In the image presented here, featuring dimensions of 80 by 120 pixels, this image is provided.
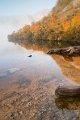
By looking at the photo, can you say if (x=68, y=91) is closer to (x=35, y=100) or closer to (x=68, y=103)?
(x=68, y=103)

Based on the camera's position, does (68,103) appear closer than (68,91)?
Yes

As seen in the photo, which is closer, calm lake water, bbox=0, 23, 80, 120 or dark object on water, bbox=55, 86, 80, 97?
calm lake water, bbox=0, 23, 80, 120

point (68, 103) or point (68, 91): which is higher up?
point (68, 91)

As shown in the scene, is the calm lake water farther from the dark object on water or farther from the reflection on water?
the dark object on water

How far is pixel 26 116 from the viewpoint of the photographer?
54.7ft

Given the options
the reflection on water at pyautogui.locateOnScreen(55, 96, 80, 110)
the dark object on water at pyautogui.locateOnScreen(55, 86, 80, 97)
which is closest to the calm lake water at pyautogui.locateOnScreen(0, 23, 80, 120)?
the reflection on water at pyautogui.locateOnScreen(55, 96, 80, 110)

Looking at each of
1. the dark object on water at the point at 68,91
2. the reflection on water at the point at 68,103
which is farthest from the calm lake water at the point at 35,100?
the dark object on water at the point at 68,91

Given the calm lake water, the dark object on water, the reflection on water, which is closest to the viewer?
the calm lake water

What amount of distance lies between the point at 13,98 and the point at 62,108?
5.49m

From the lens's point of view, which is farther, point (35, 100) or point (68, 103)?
point (35, 100)

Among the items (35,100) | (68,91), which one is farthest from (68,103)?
(35,100)

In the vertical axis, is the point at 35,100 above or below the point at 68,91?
below

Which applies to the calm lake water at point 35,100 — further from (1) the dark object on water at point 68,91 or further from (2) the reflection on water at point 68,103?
(1) the dark object on water at point 68,91

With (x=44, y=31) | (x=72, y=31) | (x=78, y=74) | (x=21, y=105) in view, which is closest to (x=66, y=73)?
(x=78, y=74)
